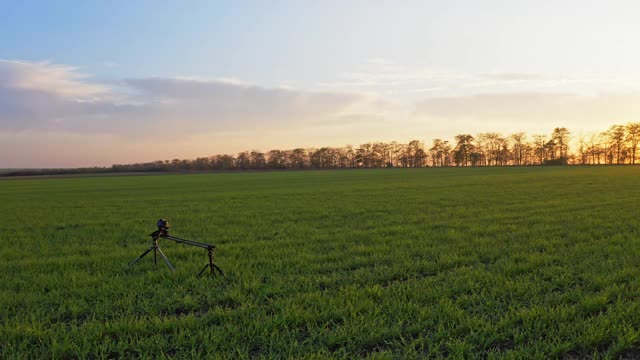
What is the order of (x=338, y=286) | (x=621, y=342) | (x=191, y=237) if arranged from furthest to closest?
(x=191, y=237) → (x=338, y=286) → (x=621, y=342)

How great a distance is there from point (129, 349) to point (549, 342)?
5.38 meters

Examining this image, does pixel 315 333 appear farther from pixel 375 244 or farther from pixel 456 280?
pixel 375 244

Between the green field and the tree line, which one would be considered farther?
the tree line

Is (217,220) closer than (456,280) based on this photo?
No

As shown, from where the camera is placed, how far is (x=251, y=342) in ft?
18.0

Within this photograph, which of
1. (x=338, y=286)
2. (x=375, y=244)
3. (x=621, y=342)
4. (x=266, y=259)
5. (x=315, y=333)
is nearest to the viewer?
(x=621, y=342)

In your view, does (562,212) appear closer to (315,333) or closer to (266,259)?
(266,259)

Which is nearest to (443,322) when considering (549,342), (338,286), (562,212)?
(549,342)

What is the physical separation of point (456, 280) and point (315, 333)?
3.54 meters

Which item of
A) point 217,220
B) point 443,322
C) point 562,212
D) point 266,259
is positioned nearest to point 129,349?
point 443,322

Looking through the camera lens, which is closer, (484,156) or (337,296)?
(337,296)

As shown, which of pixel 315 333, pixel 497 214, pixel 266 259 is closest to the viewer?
pixel 315 333

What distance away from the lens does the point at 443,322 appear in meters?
5.99

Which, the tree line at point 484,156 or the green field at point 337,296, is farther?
the tree line at point 484,156
